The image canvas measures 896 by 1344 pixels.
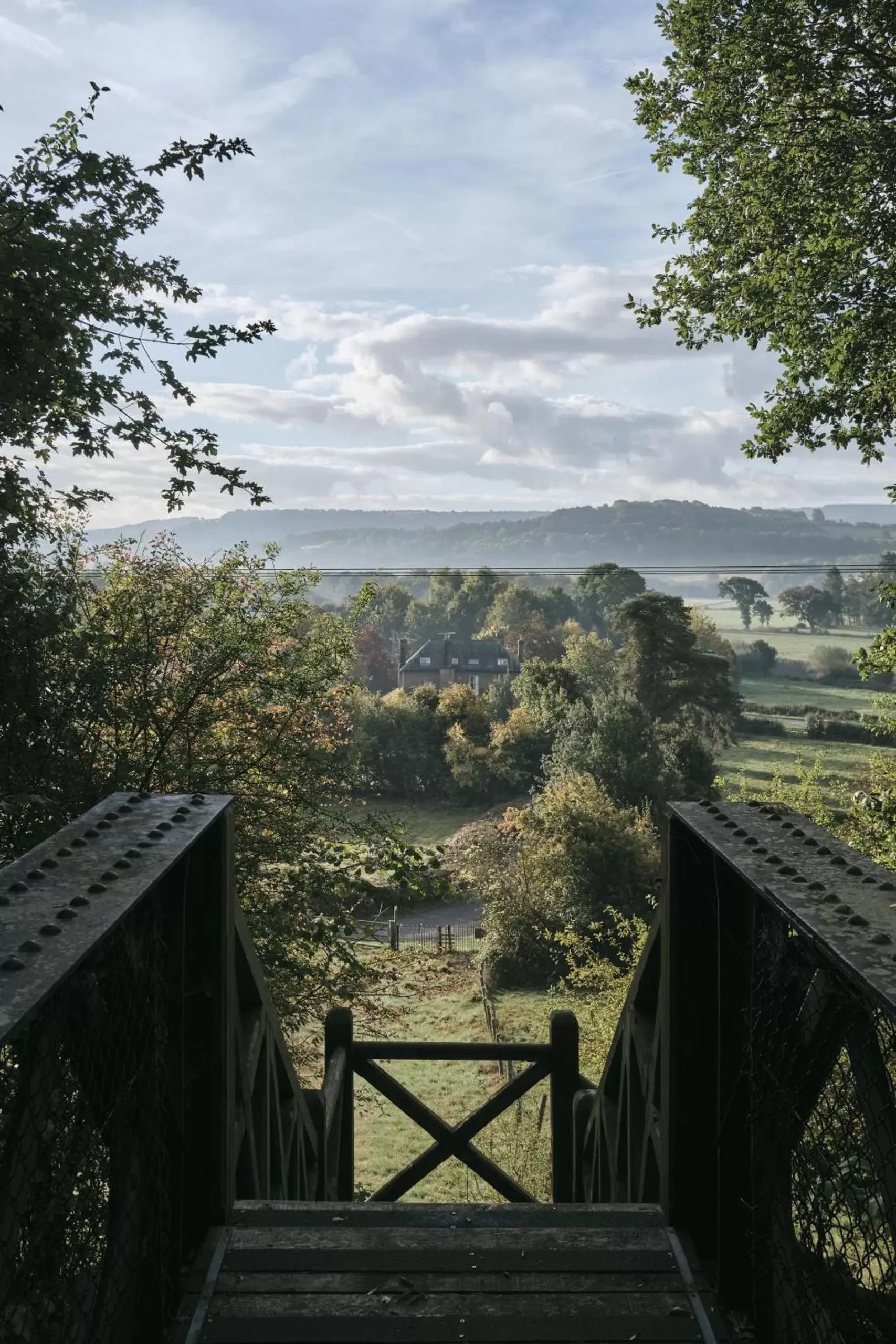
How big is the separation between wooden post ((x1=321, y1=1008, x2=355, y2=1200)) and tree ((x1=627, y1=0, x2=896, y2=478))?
26.3 ft

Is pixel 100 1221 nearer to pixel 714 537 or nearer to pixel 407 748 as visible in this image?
pixel 407 748

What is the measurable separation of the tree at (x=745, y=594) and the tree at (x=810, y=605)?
4629 mm

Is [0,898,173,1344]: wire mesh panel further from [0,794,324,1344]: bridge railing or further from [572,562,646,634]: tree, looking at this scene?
[572,562,646,634]: tree

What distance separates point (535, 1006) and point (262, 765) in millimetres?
18854

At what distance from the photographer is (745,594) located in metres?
115

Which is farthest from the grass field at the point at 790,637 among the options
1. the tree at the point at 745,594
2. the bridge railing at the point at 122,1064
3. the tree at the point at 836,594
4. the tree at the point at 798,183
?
the bridge railing at the point at 122,1064

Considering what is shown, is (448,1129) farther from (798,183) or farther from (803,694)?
(803,694)

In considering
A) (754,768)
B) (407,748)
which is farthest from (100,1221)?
(754,768)

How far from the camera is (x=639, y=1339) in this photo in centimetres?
227

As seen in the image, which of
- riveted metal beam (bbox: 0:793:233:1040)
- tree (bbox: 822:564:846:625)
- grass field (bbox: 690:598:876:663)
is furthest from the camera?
tree (bbox: 822:564:846:625)

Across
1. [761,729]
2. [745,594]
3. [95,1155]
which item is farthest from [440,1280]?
[745,594]

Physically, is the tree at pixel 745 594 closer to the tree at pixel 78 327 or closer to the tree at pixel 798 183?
the tree at pixel 798 183

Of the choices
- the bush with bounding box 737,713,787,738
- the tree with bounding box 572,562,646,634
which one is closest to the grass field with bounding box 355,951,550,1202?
the bush with bounding box 737,713,787,738

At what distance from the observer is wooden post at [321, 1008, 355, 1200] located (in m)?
5.06
